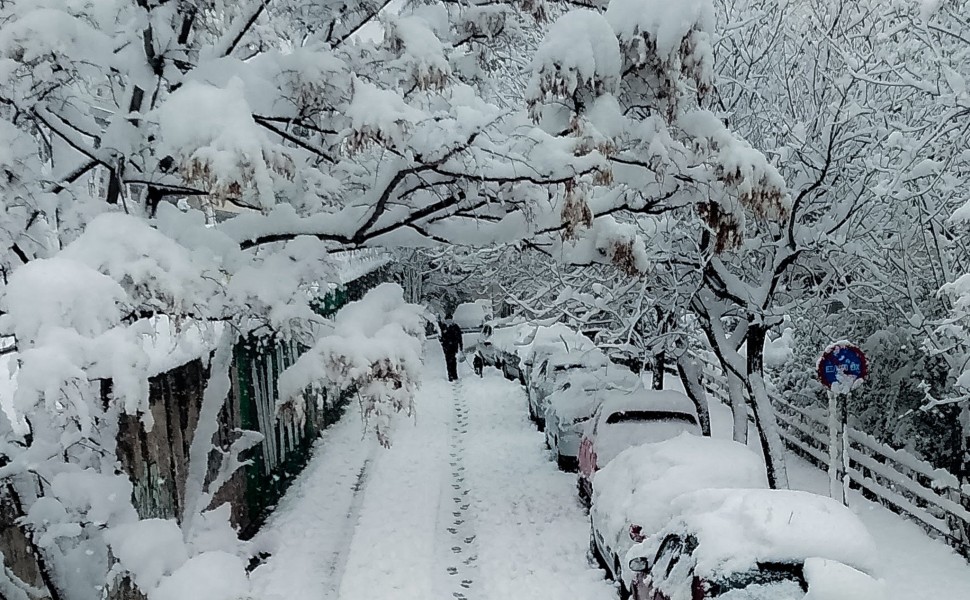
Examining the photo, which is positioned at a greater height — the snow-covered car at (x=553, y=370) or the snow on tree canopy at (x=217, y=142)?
the snow on tree canopy at (x=217, y=142)

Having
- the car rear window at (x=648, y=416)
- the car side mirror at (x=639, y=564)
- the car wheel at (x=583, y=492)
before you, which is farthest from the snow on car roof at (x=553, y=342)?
the car side mirror at (x=639, y=564)

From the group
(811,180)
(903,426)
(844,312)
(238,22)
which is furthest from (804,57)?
(238,22)

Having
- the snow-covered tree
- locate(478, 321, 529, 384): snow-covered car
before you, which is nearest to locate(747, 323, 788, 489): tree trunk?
the snow-covered tree

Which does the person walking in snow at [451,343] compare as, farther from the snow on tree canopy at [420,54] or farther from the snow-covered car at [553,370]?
the snow on tree canopy at [420,54]

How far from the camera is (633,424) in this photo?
37.8 ft

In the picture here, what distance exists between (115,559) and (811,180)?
342 inches

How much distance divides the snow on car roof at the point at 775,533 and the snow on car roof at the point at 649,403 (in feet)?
16.6

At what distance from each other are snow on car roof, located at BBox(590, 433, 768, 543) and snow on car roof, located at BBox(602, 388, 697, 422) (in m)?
2.27

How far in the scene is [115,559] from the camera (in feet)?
16.0

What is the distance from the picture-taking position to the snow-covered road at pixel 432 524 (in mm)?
9547

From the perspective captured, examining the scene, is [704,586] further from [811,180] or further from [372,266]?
[372,266]

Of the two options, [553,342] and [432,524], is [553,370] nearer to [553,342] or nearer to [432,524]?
[553,342]

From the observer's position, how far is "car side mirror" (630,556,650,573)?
22.7 feet

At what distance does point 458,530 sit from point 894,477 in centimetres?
599
